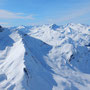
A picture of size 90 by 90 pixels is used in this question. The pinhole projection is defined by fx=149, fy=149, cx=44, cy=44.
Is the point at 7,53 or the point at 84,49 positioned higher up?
the point at 7,53

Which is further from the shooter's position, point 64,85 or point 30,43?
point 30,43

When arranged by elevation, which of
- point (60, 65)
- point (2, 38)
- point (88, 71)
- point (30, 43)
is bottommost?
point (88, 71)

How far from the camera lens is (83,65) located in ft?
265

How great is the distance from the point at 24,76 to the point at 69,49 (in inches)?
1798

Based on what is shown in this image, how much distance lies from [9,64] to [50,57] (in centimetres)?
3029

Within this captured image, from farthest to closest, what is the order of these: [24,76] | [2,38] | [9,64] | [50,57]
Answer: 1. [50,57]
2. [2,38]
3. [9,64]
4. [24,76]

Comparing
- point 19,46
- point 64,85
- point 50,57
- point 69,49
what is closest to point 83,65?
point 69,49

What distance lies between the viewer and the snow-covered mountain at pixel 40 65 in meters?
46.7

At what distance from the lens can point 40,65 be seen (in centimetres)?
6238

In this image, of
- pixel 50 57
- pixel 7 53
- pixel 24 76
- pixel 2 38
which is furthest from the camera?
pixel 50 57

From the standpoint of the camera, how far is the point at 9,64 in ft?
170

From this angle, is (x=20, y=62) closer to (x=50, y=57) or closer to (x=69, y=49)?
(x=50, y=57)

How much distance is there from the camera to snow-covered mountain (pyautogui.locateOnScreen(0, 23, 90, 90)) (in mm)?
46719

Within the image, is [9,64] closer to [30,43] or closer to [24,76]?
[24,76]
